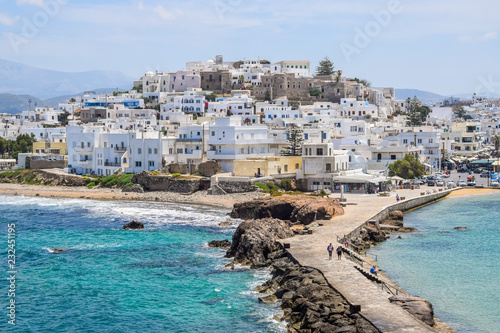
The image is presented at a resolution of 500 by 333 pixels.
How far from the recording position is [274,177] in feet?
190

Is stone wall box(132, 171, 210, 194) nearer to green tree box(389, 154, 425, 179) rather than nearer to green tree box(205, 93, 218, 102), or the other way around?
green tree box(389, 154, 425, 179)

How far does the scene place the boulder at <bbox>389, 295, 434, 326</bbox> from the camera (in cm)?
2203

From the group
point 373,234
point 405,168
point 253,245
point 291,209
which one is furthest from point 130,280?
point 405,168

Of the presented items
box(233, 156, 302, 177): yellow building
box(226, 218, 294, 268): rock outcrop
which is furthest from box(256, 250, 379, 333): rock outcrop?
box(233, 156, 302, 177): yellow building

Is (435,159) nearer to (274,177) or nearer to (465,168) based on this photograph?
(465,168)

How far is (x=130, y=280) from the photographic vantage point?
30.3 meters

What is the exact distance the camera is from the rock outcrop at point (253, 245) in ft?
107

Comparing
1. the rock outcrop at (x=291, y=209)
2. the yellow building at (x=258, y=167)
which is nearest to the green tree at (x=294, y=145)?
the yellow building at (x=258, y=167)

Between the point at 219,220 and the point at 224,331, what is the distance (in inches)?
917

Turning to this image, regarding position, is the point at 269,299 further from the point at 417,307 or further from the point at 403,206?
the point at 403,206

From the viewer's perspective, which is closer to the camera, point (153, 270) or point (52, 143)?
point (153, 270)

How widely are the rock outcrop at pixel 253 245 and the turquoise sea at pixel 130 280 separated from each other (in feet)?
2.77

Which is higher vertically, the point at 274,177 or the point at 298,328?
the point at 274,177

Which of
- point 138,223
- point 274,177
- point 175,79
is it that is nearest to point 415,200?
point 274,177
